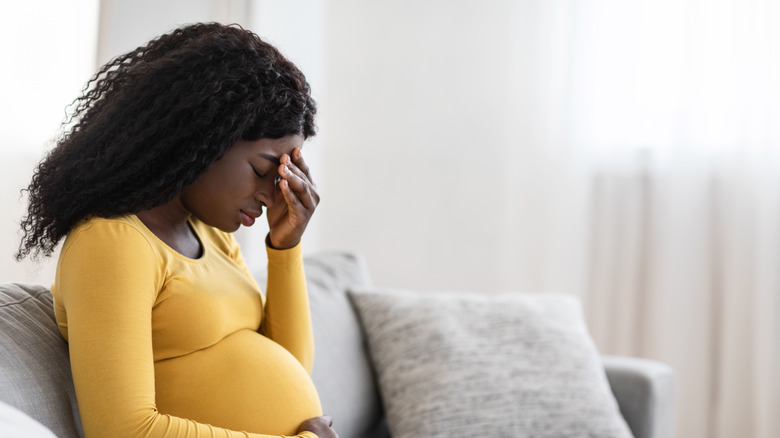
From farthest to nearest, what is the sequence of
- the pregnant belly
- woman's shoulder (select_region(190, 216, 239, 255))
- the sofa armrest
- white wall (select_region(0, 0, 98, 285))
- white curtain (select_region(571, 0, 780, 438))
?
white curtain (select_region(571, 0, 780, 438))
the sofa armrest
white wall (select_region(0, 0, 98, 285))
woman's shoulder (select_region(190, 216, 239, 255))
the pregnant belly

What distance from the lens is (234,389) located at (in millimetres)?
955

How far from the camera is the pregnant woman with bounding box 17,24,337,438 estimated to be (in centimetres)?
84

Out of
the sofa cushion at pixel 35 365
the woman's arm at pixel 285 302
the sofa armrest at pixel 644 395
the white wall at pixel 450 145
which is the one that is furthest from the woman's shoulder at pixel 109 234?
the white wall at pixel 450 145

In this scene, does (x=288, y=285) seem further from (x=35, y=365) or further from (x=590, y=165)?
(x=590, y=165)

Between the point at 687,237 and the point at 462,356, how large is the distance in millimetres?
1167

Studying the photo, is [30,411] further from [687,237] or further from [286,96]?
[687,237]

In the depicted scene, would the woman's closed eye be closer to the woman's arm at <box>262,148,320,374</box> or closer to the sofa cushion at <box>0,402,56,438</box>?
the woman's arm at <box>262,148,320,374</box>

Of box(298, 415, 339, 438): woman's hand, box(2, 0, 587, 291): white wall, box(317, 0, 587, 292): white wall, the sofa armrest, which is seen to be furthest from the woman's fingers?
box(317, 0, 587, 292): white wall

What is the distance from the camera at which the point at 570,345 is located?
164 centimetres

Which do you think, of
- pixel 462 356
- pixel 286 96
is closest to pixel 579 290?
pixel 462 356

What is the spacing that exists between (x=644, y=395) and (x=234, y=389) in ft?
3.46

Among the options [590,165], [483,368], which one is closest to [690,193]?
[590,165]

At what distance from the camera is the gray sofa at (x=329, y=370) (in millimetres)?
893

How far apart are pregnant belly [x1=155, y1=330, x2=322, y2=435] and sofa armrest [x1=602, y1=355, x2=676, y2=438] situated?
0.94 metres
